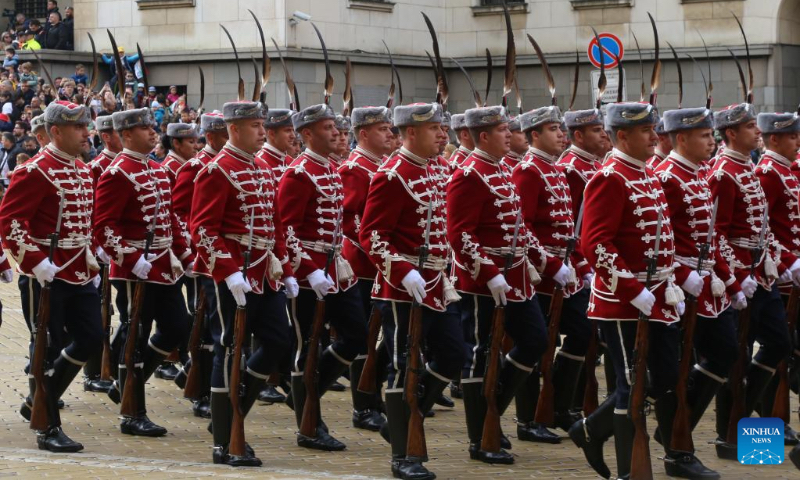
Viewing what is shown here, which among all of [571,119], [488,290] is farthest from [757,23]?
[488,290]

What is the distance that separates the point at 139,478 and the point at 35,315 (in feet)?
5.26

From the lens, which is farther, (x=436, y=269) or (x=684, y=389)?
(x=436, y=269)

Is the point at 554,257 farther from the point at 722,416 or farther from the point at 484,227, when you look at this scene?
the point at 722,416

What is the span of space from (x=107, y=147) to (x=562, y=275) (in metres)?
3.64

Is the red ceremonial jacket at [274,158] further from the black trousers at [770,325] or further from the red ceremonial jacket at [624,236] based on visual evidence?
the black trousers at [770,325]

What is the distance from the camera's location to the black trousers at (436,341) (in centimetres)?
888

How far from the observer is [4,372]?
12680 millimetres

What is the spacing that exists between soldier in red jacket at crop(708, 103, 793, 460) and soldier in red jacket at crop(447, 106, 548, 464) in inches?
45.1

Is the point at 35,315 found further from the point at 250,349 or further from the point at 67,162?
the point at 250,349

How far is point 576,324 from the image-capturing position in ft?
33.3

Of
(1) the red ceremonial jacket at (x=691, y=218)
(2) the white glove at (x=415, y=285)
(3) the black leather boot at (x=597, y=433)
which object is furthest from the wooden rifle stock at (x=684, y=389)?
(2) the white glove at (x=415, y=285)

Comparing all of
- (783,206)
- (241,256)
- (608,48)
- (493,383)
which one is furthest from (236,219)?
(608,48)

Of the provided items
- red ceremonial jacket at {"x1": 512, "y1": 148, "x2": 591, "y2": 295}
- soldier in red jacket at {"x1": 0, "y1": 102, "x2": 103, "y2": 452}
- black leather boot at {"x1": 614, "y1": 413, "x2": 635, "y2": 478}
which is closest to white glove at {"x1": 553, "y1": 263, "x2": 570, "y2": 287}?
red ceremonial jacket at {"x1": 512, "y1": 148, "x2": 591, "y2": 295}

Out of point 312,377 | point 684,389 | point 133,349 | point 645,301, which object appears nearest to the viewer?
point 645,301
